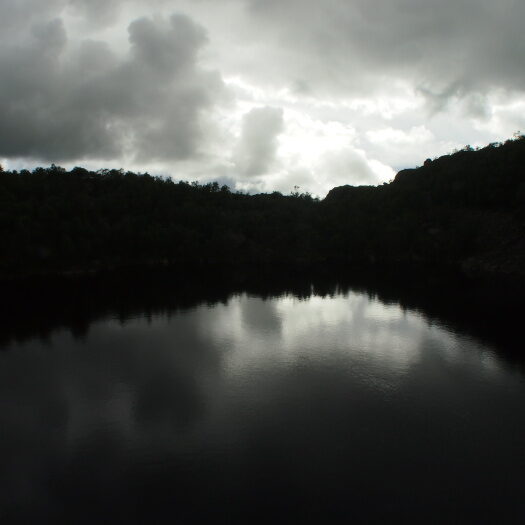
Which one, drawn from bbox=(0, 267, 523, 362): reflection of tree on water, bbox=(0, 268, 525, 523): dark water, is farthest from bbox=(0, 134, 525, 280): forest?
bbox=(0, 268, 525, 523): dark water

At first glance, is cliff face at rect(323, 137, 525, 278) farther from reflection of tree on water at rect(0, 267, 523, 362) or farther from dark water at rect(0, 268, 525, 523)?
dark water at rect(0, 268, 525, 523)

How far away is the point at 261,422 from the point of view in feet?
78.8

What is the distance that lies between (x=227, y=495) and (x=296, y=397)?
33.0 ft

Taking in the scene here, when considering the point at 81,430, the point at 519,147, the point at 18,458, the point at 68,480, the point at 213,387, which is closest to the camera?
the point at 68,480

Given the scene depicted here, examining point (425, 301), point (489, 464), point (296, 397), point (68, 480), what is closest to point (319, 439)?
point (296, 397)

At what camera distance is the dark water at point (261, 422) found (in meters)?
17.9

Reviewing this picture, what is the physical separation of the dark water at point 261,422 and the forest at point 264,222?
45.6m

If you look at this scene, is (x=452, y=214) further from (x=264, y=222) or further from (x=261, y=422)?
(x=261, y=422)

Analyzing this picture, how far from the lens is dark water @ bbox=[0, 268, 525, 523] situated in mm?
17906

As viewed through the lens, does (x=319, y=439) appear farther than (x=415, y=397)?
No

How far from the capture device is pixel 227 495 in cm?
1817

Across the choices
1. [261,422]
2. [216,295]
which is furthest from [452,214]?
[261,422]

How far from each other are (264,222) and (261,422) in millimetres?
107514

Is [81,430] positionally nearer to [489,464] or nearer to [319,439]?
[319,439]
